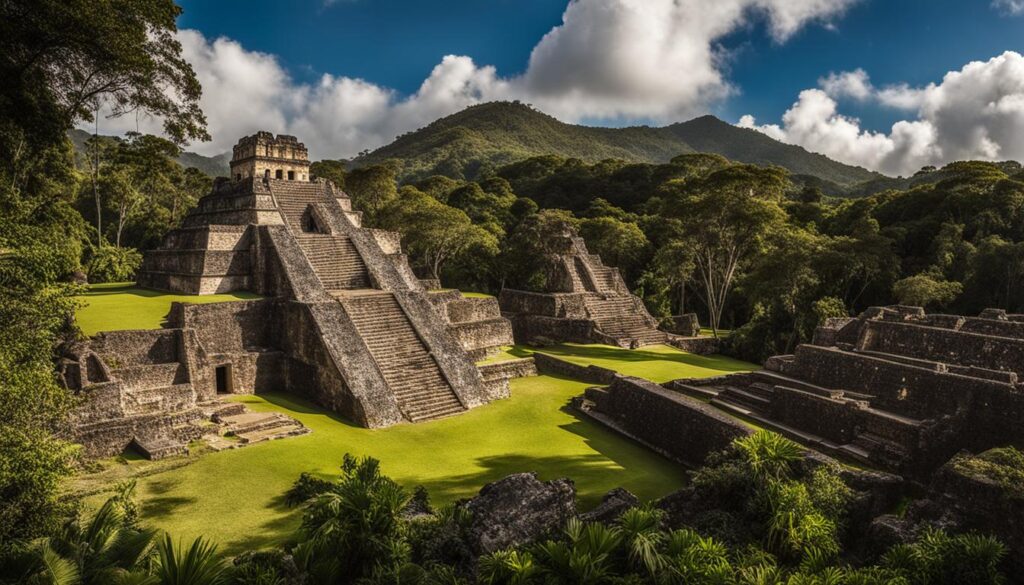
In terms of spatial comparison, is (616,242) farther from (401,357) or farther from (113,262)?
(113,262)

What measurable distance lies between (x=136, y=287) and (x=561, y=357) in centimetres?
1682

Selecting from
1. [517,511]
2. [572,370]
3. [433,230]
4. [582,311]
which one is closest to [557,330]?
[582,311]

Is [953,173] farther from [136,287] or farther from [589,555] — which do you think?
[136,287]

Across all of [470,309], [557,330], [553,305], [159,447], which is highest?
[553,305]

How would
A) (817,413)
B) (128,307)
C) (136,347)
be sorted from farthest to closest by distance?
(128,307), (136,347), (817,413)

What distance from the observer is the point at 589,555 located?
5938 millimetres

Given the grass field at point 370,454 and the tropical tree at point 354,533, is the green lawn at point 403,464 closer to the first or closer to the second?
the grass field at point 370,454

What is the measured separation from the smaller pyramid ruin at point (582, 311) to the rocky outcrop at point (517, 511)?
49.3ft

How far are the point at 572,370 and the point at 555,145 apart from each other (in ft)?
276

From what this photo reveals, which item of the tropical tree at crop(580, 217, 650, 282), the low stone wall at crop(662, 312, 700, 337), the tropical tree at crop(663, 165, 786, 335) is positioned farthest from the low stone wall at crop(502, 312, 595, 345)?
the tropical tree at crop(580, 217, 650, 282)

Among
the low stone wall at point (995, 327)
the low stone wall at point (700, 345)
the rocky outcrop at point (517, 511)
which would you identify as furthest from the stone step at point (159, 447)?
the low stone wall at point (995, 327)

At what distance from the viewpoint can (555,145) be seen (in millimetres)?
97125

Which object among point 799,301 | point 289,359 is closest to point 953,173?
point 799,301

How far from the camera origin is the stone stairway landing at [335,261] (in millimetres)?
19391
